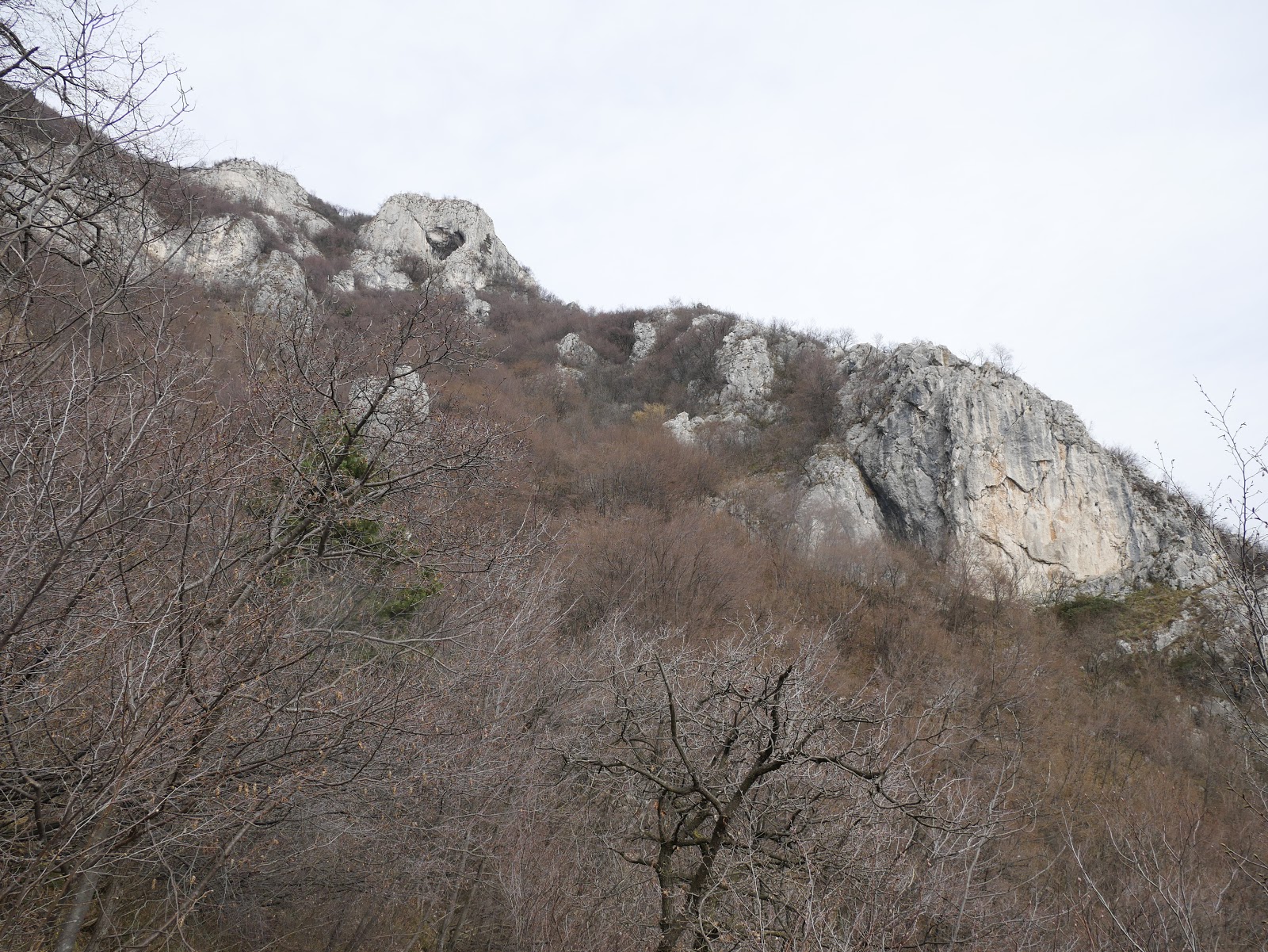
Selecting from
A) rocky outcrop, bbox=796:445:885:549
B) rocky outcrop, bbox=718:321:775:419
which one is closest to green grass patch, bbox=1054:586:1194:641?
rocky outcrop, bbox=796:445:885:549

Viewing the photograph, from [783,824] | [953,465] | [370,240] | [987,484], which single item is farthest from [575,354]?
[783,824]

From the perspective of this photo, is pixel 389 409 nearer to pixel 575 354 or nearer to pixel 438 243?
pixel 575 354

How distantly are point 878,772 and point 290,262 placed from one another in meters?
36.3

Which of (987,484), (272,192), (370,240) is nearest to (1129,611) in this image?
(987,484)

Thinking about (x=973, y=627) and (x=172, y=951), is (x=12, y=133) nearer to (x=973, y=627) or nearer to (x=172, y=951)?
(x=172, y=951)

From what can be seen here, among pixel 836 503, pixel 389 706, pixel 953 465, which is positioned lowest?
pixel 389 706

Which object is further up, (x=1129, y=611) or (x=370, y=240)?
(x=370, y=240)

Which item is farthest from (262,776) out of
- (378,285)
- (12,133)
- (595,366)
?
(378,285)

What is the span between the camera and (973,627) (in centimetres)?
2062

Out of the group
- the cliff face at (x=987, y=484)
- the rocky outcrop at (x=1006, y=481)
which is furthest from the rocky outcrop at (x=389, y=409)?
the rocky outcrop at (x=1006, y=481)

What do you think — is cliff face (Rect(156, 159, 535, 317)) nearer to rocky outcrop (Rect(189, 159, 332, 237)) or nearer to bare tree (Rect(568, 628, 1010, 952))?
rocky outcrop (Rect(189, 159, 332, 237))

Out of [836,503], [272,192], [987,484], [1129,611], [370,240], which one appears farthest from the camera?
[370,240]

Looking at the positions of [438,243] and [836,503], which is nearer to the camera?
[836,503]

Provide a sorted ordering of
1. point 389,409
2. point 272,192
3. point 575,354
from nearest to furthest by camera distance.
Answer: point 389,409 → point 575,354 → point 272,192
